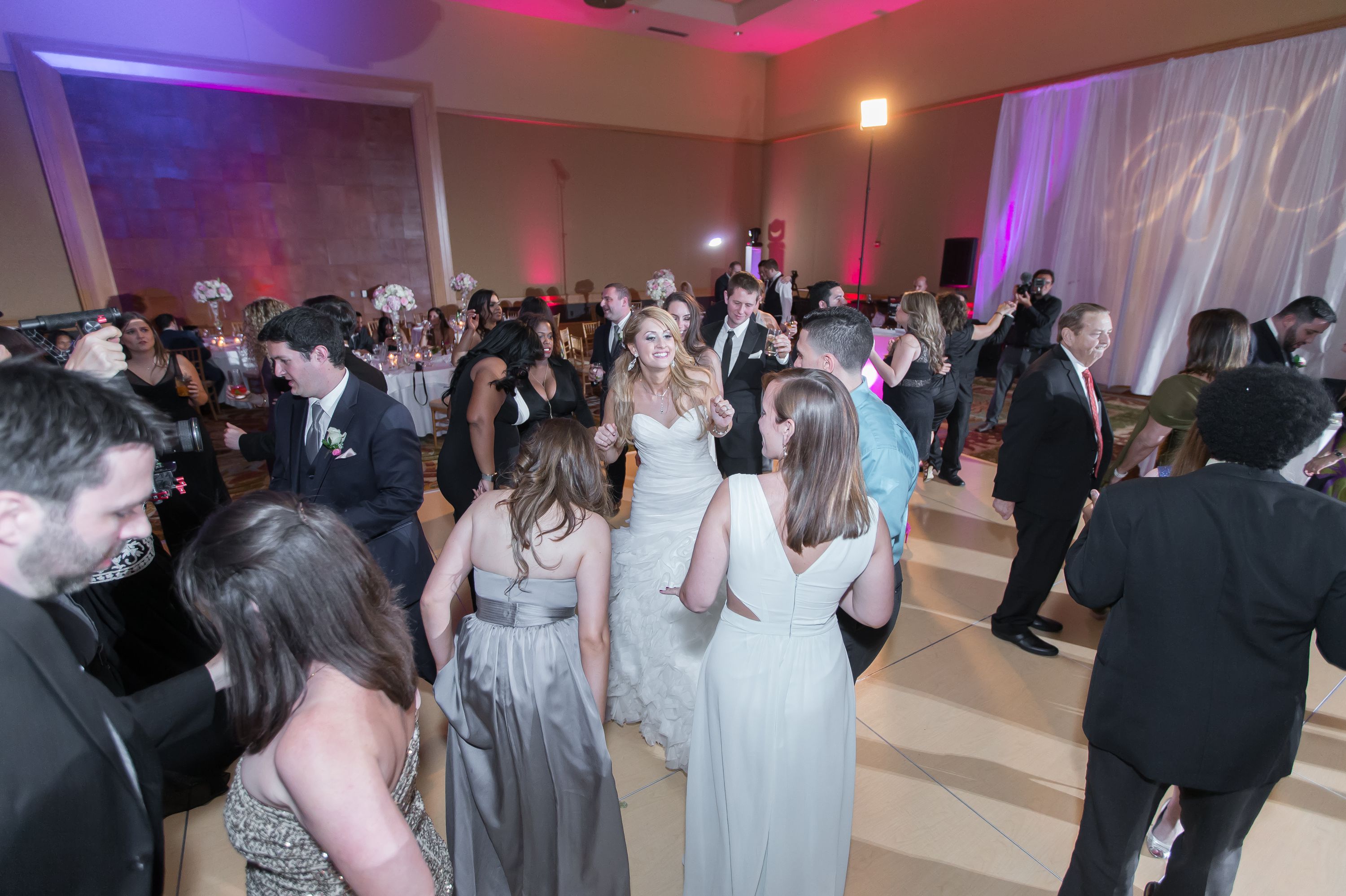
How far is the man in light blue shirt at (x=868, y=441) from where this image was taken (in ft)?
7.32

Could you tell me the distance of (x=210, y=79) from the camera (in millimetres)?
8398

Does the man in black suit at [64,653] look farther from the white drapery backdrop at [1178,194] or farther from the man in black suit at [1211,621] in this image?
the white drapery backdrop at [1178,194]

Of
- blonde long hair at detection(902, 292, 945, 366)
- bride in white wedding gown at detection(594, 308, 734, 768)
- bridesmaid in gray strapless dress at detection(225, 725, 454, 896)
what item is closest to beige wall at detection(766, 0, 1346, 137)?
blonde long hair at detection(902, 292, 945, 366)

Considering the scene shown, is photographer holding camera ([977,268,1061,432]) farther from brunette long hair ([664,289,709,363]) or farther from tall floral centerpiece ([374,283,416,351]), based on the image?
tall floral centerpiece ([374,283,416,351])

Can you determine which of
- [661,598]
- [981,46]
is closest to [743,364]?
[661,598]

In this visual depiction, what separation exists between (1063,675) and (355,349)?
6.20 meters

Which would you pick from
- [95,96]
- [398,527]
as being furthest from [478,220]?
[398,527]

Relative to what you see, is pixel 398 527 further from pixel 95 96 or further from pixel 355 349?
pixel 95 96

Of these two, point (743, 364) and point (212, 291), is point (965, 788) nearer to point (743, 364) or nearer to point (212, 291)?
point (743, 364)

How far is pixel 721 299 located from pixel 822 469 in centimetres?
907

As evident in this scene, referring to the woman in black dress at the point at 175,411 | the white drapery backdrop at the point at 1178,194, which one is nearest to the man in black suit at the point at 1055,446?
the woman in black dress at the point at 175,411

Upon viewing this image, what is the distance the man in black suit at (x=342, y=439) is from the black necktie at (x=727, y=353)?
2.65 meters

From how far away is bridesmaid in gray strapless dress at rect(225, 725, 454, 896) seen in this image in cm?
106

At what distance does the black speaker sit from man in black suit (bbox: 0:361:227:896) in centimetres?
1099
